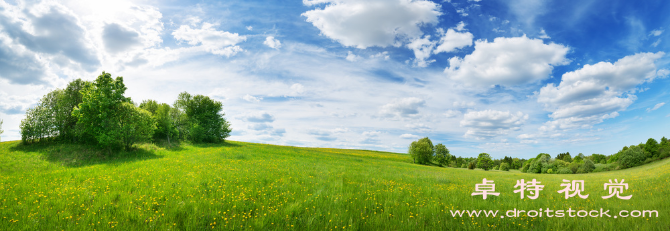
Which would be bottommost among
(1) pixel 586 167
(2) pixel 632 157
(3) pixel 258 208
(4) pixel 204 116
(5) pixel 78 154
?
(5) pixel 78 154

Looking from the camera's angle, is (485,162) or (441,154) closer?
(441,154)

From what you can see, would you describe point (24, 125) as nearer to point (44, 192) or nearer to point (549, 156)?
point (44, 192)

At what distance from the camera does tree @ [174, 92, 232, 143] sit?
52969mm

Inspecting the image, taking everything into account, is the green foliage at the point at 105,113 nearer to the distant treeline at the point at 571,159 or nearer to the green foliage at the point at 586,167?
the distant treeline at the point at 571,159

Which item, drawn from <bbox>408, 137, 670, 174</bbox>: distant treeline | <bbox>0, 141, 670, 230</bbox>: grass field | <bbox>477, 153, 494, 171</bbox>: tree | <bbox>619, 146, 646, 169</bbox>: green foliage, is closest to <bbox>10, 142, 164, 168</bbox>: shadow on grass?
<bbox>0, 141, 670, 230</bbox>: grass field

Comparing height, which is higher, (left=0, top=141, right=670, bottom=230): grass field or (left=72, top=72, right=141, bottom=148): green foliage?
(left=72, top=72, right=141, bottom=148): green foliage

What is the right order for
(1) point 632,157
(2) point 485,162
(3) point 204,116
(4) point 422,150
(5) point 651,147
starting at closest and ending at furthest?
(1) point 632,157 → (5) point 651,147 → (3) point 204,116 → (4) point 422,150 → (2) point 485,162

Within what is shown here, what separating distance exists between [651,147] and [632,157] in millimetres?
3616

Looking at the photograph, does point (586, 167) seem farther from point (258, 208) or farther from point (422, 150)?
point (258, 208)

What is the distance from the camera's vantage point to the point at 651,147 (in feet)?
126

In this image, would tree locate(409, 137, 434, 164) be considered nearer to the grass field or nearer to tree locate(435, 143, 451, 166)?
tree locate(435, 143, 451, 166)

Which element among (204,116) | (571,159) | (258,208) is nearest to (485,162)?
(571,159)

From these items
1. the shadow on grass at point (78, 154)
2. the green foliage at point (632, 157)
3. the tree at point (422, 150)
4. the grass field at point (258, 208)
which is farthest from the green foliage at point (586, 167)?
the shadow on grass at point (78, 154)

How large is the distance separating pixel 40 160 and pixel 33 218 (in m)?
25.1
